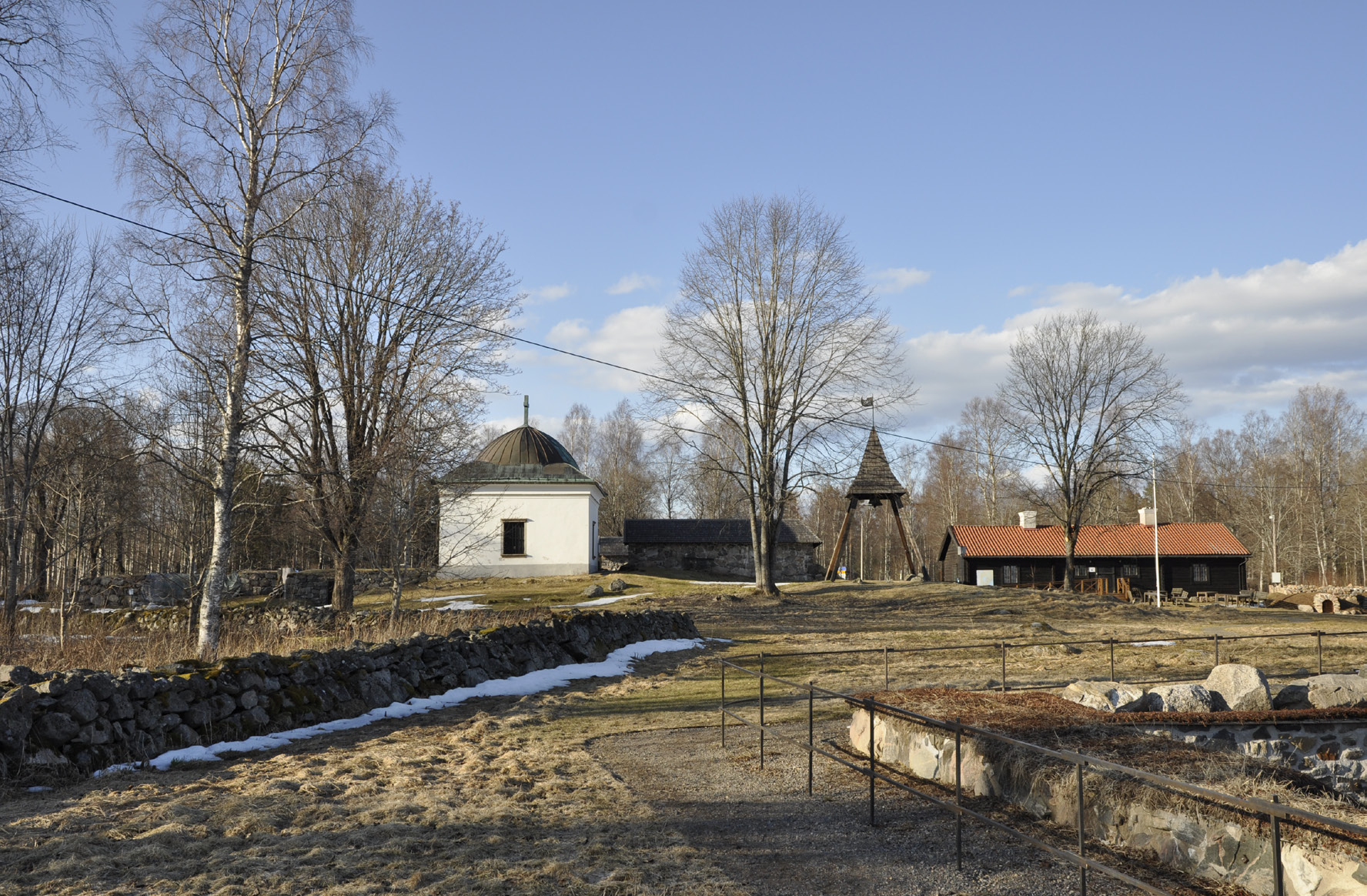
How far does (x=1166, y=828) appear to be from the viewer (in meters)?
5.41

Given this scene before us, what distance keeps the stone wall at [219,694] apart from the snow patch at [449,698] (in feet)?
0.49

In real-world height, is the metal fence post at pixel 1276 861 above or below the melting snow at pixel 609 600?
above

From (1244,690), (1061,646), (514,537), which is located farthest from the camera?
(514,537)

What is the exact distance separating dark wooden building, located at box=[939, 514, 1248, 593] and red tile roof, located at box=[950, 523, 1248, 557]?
0.04m

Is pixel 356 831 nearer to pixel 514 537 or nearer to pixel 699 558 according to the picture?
pixel 514 537

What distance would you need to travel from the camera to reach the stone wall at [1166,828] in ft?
14.8

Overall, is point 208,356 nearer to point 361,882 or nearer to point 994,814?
point 361,882

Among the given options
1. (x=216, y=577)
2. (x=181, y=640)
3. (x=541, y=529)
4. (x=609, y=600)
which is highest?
(x=541, y=529)

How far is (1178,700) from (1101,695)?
736mm

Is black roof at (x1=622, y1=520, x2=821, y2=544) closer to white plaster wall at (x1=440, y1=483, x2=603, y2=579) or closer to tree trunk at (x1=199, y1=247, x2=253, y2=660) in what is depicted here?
white plaster wall at (x1=440, y1=483, x2=603, y2=579)

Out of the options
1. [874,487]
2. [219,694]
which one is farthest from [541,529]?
[219,694]

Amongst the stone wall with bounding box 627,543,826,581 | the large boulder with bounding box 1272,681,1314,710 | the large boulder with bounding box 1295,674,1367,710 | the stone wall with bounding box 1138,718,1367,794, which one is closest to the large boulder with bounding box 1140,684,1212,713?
the stone wall with bounding box 1138,718,1367,794

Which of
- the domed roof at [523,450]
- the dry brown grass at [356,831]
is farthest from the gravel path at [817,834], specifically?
the domed roof at [523,450]

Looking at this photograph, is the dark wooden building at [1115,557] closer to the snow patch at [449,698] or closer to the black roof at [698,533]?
the black roof at [698,533]
